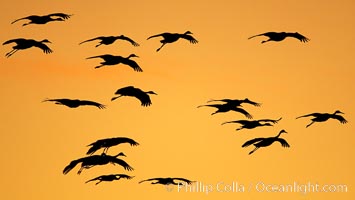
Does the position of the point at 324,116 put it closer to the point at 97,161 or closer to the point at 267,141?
the point at 267,141

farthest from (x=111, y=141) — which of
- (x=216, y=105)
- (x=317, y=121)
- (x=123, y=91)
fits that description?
(x=317, y=121)

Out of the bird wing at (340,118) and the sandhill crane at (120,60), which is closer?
the sandhill crane at (120,60)

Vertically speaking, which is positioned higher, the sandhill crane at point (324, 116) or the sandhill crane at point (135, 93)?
the sandhill crane at point (324, 116)

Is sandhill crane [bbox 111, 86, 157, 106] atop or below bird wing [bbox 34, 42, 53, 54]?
below

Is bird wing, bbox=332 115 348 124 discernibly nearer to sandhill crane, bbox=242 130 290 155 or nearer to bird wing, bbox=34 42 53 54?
sandhill crane, bbox=242 130 290 155

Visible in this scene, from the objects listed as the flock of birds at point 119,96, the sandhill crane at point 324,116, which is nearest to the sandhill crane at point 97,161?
the flock of birds at point 119,96

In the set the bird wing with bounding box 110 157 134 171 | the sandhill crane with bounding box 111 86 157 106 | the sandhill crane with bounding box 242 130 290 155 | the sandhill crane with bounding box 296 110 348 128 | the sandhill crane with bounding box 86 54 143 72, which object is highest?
the sandhill crane with bounding box 86 54 143 72

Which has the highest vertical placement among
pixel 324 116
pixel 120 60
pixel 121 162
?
pixel 120 60

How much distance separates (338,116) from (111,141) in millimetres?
5853

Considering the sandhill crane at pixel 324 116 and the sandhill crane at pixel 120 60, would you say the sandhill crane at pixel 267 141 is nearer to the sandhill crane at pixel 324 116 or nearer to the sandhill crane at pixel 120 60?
the sandhill crane at pixel 324 116

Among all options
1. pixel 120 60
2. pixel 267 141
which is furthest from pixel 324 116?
pixel 120 60

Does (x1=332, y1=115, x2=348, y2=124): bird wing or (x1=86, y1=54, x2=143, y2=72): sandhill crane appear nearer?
(x1=86, y1=54, x2=143, y2=72): sandhill crane

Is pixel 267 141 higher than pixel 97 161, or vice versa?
pixel 267 141

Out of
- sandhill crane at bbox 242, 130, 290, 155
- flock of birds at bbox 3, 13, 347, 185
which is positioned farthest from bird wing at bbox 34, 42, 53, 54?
sandhill crane at bbox 242, 130, 290, 155
